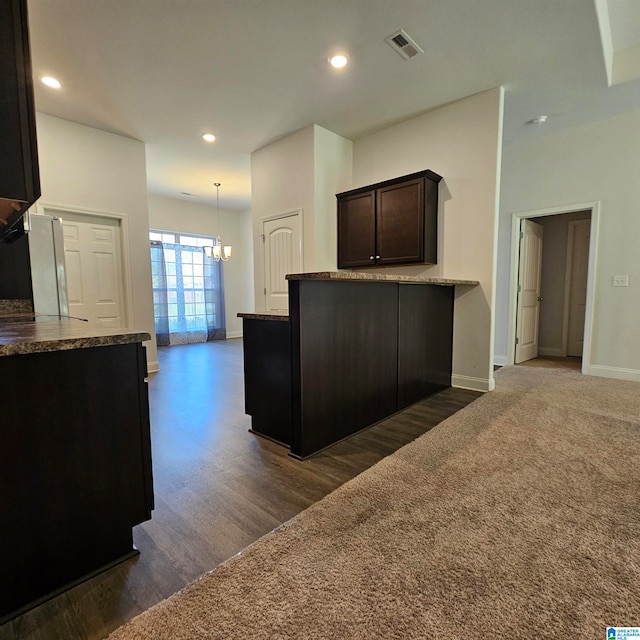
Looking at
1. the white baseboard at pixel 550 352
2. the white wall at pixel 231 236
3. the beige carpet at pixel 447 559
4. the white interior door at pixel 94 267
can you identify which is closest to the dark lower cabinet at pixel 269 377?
the beige carpet at pixel 447 559

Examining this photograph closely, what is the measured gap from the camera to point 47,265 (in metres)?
2.80

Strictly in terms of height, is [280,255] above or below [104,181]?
below

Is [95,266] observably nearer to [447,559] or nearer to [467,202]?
[467,202]

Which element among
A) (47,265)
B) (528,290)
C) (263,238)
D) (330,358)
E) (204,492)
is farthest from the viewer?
(528,290)

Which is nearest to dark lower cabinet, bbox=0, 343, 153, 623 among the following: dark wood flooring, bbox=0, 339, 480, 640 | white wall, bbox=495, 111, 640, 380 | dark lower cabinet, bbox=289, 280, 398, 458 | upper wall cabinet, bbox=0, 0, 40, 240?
dark wood flooring, bbox=0, 339, 480, 640

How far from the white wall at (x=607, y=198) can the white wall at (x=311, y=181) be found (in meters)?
2.50

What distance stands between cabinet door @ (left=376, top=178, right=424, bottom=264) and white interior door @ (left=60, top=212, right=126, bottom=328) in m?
3.33

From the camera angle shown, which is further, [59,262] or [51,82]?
[51,82]

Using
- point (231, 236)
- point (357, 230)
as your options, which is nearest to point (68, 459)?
point (357, 230)

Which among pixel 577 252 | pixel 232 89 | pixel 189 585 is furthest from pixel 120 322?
pixel 577 252

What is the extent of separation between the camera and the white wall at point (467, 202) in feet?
10.8

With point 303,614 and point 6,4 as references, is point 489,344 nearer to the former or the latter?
point 303,614

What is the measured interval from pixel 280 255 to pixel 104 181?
2.30 m

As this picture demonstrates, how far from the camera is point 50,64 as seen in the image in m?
2.86
